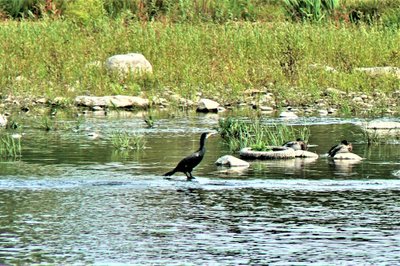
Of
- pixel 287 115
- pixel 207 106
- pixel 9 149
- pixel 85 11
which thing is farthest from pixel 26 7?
pixel 9 149

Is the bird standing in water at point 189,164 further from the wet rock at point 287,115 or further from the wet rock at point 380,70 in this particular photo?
the wet rock at point 380,70

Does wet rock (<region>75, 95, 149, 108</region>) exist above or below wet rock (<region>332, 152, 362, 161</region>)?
above

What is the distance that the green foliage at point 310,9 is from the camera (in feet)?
94.0

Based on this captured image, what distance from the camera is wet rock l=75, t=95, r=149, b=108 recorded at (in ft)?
68.9

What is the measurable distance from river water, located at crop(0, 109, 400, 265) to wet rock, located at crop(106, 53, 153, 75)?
6.82 metres

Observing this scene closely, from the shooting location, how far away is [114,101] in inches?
830

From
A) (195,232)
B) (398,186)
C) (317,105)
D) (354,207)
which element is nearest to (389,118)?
(317,105)

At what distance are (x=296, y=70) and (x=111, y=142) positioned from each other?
7.68 metres

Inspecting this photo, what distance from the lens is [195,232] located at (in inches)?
384

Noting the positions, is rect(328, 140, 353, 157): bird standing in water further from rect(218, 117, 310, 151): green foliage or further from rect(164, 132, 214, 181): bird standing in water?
rect(164, 132, 214, 181): bird standing in water

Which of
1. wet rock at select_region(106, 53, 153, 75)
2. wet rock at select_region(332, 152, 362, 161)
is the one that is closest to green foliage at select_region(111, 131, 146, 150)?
wet rock at select_region(332, 152, 362, 161)

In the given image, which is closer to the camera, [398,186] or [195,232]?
[195,232]

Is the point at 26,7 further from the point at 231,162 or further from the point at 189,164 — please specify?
the point at 189,164

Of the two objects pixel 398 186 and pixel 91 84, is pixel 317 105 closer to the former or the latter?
pixel 91 84
